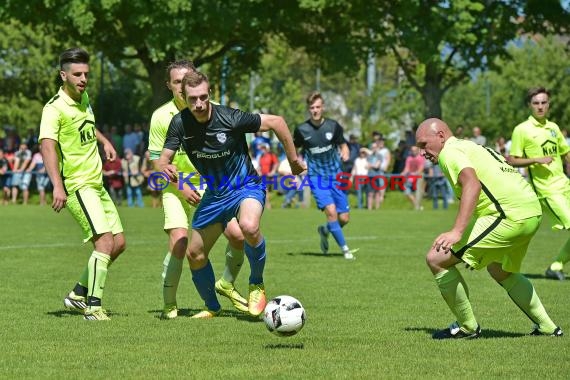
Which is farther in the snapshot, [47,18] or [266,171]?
[47,18]

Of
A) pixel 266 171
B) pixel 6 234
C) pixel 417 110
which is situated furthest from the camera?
pixel 417 110

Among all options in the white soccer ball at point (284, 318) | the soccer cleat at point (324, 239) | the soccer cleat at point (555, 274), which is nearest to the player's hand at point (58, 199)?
the white soccer ball at point (284, 318)

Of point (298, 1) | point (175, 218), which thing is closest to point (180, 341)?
point (175, 218)

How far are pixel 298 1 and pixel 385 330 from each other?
27.5 metres

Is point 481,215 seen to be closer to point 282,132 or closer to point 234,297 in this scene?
point 282,132

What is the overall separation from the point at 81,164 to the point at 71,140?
226 mm

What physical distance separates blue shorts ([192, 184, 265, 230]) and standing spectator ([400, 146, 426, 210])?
22659mm

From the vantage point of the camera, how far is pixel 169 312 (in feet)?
33.4

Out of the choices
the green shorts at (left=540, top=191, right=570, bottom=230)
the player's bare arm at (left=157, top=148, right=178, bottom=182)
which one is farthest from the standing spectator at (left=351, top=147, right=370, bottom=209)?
the player's bare arm at (left=157, top=148, right=178, bottom=182)

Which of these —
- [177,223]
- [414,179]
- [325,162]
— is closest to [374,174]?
[414,179]

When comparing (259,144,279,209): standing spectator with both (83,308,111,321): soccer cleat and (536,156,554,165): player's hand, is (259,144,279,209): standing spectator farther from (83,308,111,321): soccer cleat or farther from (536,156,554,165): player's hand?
(83,308,111,321): soccer cleat

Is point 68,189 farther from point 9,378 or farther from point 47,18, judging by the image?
point 47,18

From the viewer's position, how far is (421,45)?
36.1 meters

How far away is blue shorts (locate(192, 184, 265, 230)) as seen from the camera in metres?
9.74
